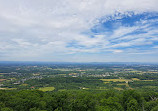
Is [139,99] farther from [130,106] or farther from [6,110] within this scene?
[6,110]

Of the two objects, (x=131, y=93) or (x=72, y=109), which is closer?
(x=72, y=109)

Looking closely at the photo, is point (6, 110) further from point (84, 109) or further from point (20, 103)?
point (84, 109)

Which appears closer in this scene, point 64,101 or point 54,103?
point 54,103

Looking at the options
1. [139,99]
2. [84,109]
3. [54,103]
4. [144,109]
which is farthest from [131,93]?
[54,103]

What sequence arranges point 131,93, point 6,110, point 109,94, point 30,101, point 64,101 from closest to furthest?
1. point 6,110
2. point 30,101
3. point 64,101
4. point 131,93
5. point 109,94

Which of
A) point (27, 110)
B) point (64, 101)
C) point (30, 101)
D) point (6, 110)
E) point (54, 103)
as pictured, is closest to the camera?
point (6, 110)

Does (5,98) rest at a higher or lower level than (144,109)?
higher

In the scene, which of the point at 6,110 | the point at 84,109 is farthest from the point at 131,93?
the point at 6,110

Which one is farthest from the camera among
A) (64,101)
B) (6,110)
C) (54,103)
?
(64,101)

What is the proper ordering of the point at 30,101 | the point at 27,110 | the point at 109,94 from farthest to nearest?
the point at 109,94 < the point at 30,101 < the point at 27,110
